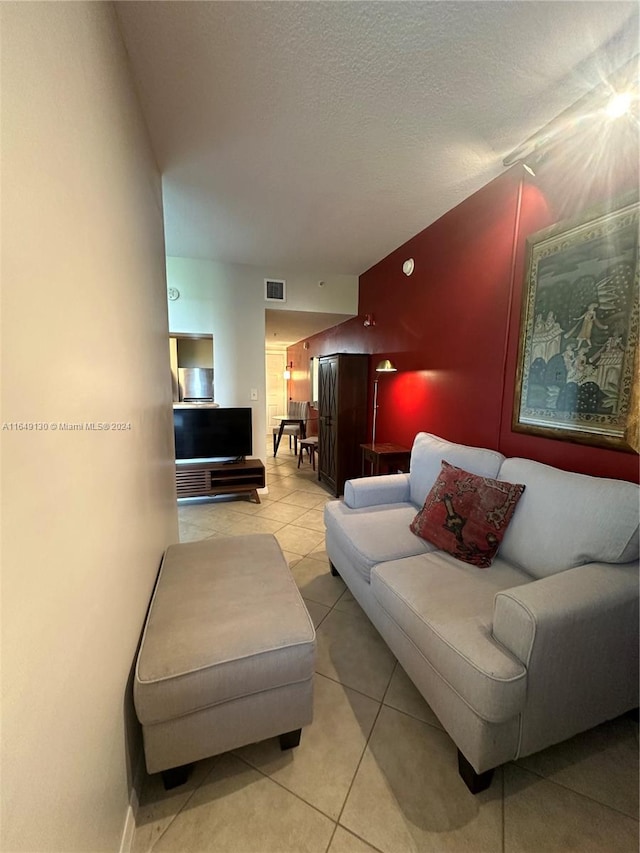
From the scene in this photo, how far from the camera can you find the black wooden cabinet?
3.82 metres

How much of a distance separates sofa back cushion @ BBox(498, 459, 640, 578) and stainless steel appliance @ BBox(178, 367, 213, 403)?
3.35 meters

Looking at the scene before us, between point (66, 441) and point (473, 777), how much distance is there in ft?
5.27

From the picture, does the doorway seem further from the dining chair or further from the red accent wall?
the red accent wall

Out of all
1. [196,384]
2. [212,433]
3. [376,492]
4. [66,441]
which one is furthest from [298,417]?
[66,441]

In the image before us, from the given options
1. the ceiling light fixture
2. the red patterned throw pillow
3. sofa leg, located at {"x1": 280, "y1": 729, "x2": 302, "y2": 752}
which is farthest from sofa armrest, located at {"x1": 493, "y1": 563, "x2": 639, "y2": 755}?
the ceiling light fixture

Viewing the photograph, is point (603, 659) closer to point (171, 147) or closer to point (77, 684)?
point (77, 684)

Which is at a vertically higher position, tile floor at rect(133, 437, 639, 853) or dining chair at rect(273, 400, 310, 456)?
dining chair at rect(273, 400, 310, 456)

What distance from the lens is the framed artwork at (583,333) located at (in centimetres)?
142

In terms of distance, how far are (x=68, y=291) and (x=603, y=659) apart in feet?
6.31

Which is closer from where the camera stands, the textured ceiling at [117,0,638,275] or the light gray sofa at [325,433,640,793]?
the light gray sofa at [325,433,640,793]

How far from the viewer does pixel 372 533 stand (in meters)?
1.85

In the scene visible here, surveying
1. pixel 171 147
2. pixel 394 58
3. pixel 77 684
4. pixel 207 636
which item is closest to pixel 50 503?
pixel 77 684

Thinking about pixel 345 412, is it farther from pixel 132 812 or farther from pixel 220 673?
pixel 132 812

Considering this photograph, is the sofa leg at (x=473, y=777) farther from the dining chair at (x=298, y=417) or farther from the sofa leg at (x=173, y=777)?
the dining chair at (x=298, y=417)
